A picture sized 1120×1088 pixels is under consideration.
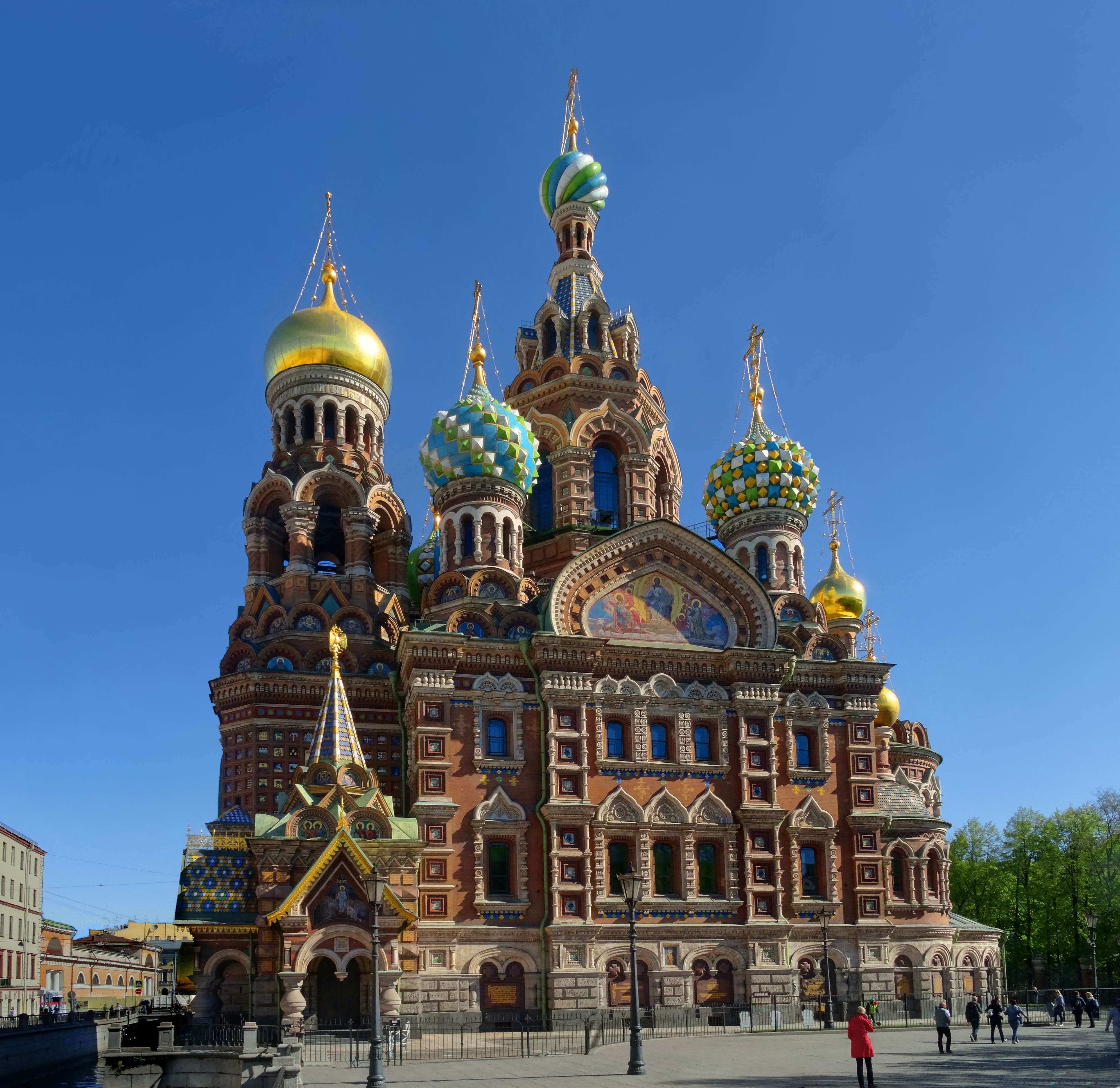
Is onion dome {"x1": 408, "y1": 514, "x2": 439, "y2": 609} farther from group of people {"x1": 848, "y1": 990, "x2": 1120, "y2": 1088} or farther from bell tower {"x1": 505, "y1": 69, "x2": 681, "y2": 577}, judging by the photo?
group of people {"x1": 848, "y1": 990, "x2": 1120, "y2": 1088}

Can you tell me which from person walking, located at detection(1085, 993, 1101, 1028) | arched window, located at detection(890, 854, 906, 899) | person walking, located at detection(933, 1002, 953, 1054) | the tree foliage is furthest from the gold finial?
the tree foliage

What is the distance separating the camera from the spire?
3130 cm

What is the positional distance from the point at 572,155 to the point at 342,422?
41.2 ft

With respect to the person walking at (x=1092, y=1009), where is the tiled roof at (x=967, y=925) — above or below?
above

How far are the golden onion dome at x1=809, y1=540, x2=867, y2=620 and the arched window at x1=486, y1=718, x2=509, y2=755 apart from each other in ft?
46.8

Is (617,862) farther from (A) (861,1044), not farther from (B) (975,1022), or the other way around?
(A) (861,1044)

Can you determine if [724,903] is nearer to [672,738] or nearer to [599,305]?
[672,738]

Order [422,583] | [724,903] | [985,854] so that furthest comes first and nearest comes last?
[985,854], [422,583], [724,903]

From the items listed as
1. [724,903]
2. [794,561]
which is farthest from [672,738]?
[794,561]

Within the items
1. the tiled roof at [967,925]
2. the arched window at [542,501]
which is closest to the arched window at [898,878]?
the tiled roof at [967,925]

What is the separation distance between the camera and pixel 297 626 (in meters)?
37.0

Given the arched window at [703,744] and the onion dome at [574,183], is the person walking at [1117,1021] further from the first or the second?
the onion dome at [574,183]

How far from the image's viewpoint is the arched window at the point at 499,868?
32.2m

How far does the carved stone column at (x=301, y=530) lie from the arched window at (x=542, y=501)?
6757 millimetres
